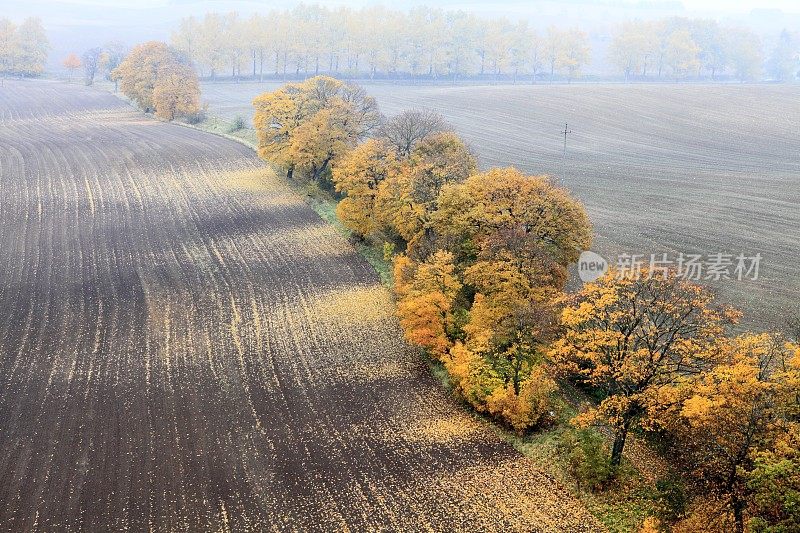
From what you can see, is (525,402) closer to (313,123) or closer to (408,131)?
(408,131)

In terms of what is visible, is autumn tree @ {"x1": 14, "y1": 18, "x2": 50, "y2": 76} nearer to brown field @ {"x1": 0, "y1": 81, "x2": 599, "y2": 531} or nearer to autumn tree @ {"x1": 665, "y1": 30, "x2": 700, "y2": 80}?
brown field @ {"x1": 0, "y1": 81, "x2": 599, "y2": 531}

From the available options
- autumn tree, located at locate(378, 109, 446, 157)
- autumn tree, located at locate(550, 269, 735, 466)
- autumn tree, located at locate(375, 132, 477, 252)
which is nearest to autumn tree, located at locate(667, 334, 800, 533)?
autumn tree, located at locate(550, 269, 735, 466)

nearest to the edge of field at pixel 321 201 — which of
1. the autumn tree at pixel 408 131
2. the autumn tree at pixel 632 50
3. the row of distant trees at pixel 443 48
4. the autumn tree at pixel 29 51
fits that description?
the autumn tree at pixel 408 131

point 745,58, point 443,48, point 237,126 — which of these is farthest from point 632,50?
point 237,126

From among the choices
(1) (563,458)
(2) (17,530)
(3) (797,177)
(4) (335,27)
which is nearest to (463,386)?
(1) (563,458)

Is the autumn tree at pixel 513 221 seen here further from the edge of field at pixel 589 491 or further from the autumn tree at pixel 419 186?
the edge of field at pixel 589 491

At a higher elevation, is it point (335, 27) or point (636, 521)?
point (335, 27)

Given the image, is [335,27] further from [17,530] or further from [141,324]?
[17,530]
